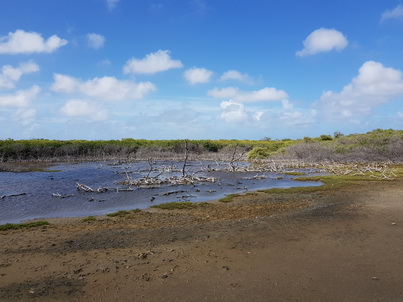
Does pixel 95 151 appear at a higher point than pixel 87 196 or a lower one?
higher

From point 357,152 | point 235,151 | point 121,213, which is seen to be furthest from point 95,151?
point 121,213

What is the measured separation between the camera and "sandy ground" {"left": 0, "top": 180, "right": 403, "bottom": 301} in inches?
307

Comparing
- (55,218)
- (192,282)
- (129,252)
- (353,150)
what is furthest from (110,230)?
(353,150)

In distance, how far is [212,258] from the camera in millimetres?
9906

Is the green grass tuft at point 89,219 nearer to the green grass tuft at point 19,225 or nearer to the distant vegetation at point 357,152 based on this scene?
the green grass tuft at point 19,225

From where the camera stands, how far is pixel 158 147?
71062 mm

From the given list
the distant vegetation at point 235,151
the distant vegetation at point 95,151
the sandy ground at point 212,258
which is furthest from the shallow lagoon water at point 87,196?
the distant vegetation at point 95,151

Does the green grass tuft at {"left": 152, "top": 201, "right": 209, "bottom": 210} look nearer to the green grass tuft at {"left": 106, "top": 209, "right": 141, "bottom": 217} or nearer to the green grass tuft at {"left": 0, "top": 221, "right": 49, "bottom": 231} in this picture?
the green grass tuft at {"left": 106, "top": 209, "right": 141, "bottom": 217}

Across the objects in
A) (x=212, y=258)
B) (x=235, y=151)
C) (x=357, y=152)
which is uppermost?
(x=235, y=151)

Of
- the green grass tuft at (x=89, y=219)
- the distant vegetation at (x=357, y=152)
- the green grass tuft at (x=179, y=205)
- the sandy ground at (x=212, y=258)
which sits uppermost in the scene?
the distant vegetation at (x=357, y=152)

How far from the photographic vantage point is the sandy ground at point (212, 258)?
7.79 m

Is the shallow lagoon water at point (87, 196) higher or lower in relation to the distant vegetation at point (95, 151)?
lower

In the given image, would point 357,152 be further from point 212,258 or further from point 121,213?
point 212,258

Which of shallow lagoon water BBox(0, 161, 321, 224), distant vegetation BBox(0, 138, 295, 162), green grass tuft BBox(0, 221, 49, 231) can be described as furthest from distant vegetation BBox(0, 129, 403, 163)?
green grass tuft BBox(0, 221, 49, 231)
